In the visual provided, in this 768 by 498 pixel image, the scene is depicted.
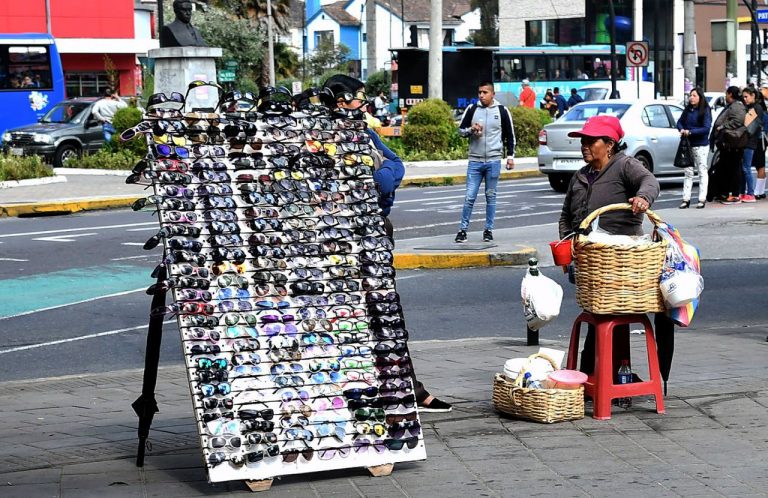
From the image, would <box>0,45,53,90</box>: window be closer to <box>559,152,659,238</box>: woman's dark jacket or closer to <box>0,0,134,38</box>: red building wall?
<box>0,0,134,38</box>: red building wall

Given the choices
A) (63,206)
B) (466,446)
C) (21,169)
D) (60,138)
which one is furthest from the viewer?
(60,138)

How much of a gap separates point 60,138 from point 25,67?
26.2 feet

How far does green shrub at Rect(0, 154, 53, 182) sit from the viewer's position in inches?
1019

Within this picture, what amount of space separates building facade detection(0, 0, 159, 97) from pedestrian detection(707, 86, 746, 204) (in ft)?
134

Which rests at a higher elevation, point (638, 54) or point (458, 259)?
point (638, 54)

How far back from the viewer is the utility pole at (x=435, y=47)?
111ft

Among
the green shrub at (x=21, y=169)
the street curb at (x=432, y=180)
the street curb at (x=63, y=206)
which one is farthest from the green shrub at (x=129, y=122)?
the street curb at (x=432, y=180)

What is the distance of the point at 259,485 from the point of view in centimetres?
586

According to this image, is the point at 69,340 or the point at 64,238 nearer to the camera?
the point at 69,340

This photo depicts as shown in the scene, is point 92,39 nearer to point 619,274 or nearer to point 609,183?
point 609,183

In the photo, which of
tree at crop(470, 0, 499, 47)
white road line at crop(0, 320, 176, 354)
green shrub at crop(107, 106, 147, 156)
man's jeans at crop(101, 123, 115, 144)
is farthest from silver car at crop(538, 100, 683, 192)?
tree at crop(470, 0, 499, 47)

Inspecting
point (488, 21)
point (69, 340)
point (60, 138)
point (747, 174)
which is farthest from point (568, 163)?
point (488, 21)

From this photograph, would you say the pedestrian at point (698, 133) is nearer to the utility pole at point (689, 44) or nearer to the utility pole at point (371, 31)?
the utility pole at point (689, 44)

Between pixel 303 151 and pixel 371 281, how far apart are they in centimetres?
72
